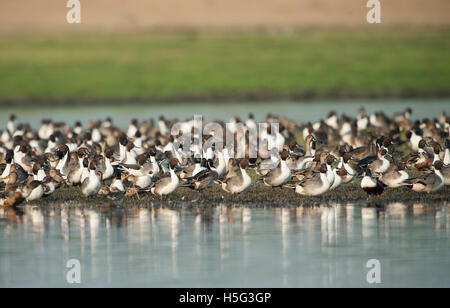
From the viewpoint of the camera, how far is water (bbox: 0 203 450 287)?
51.4ft

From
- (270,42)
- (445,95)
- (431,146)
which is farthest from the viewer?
(270,42)

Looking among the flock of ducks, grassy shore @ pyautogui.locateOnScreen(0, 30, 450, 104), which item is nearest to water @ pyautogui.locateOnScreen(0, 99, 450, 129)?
grassy shore @ pyautogui.locateOnScreen(0, 30, 450, 104)

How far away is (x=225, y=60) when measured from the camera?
247 ft

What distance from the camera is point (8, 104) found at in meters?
63.1

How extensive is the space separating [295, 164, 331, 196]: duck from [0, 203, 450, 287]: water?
1.97ft

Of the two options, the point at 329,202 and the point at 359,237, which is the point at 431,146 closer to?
the point at 329,202

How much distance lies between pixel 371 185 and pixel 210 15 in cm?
9335

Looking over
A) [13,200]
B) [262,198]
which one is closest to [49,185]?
[13,200]

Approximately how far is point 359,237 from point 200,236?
351 cm

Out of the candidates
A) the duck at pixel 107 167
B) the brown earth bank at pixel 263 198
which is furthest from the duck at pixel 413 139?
the duck at pixel 107 167

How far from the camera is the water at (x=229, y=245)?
1566 centimetres

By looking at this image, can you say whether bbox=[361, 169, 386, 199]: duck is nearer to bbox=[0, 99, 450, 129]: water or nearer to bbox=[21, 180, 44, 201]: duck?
bbox=[21, 180, 44, 201]: duck
